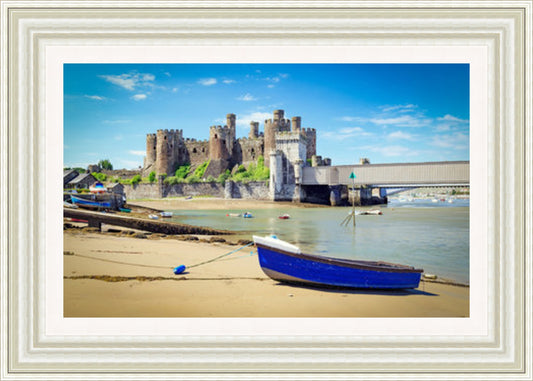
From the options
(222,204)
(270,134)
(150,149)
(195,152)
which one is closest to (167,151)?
(195,152)

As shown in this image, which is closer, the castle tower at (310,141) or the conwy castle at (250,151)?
the conwy castle at (250,151)

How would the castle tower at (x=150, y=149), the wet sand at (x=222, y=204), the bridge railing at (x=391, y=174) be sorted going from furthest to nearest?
the castle tower at (x=150, y=149) → the wet sand at (x=222, y=204) → the bridge railing at (x=391, y=174)

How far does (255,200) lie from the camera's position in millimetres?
27156

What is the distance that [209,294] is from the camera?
3930 mm

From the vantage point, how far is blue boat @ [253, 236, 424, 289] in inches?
165

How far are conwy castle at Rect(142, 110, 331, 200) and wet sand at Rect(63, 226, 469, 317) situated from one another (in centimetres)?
2204

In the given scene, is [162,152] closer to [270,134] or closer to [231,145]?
[231,145]

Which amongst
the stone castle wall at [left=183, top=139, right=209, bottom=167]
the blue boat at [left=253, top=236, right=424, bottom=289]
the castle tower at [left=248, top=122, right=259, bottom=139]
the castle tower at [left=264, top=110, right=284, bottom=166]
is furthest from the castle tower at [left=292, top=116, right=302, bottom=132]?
the blue boat at [left=253, top=236, right=424, bottom=289]

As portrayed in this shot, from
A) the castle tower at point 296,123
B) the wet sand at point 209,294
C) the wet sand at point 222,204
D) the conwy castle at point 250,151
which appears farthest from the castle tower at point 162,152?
the wet sand at point 209,294

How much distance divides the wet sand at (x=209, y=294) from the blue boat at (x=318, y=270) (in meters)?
0.12

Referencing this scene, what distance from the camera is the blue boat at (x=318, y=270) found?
420 cm

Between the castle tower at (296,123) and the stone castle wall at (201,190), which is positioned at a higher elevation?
the castle tower at (296,123)

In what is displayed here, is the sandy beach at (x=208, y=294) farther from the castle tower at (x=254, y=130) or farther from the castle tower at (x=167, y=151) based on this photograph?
the castle tower at (x=167, y=151)
